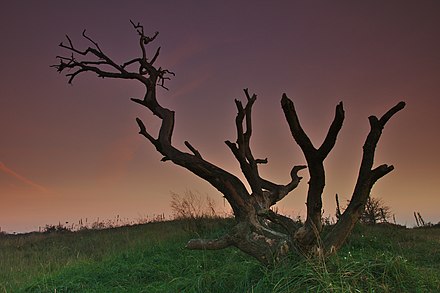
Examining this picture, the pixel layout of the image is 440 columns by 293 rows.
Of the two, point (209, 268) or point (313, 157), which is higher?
point (313, 157)

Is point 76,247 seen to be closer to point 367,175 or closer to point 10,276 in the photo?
point 10,276

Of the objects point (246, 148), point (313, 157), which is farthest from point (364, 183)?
point (246, 148)

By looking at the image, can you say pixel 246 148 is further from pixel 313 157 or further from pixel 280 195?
pixel 313 157

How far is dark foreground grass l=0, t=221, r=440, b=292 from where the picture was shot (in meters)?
4.37

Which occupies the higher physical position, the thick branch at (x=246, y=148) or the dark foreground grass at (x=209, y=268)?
the thick branch at (x=246, y=148)

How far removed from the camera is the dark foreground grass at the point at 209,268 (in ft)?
14.3

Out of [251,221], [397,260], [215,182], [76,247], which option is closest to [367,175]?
[397,260]

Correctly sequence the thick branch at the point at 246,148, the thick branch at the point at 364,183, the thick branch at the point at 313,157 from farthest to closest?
the thick branch at the point at 246,148, the thick branch at the point at 364,183, the thick branch at the point at 313,157

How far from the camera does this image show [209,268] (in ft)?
23.2

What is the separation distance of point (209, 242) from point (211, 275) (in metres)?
0.46

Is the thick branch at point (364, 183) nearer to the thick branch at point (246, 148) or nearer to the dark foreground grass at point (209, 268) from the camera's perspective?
the dark foreground grass at point (209, 268)

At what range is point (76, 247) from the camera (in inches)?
493

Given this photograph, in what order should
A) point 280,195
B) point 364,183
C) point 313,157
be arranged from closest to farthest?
point 313,157 → point 364,183 → point 280,195

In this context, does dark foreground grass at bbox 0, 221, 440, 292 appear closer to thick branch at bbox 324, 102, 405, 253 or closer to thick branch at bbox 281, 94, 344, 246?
thick branch at bbox 324, 102, 405, 253
